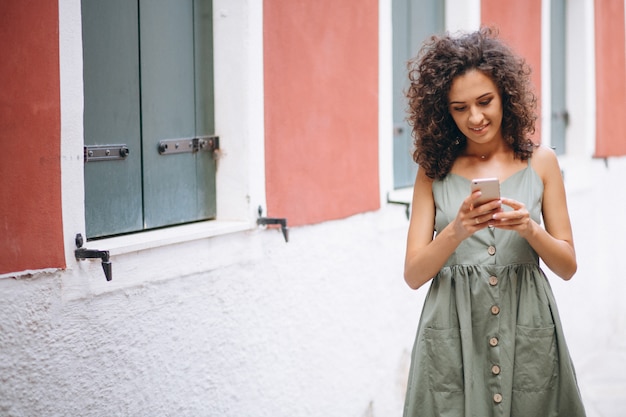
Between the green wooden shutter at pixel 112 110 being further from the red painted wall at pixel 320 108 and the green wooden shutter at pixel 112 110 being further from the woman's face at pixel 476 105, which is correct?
the woman's face at pixel 476 105

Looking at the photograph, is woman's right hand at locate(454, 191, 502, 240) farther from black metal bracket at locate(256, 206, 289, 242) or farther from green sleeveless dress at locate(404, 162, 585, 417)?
black metal bracket at locate(256, 206, 289, 242)

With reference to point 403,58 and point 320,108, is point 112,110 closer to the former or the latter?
point 320,108

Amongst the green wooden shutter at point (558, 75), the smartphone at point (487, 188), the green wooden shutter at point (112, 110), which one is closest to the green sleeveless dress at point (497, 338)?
the smartphone at point (487, 188)

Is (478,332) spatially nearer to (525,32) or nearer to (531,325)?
(531,325)

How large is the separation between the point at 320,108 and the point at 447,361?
102 inches

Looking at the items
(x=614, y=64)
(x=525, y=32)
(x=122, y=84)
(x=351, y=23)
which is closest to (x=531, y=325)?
(x=122, y=84)

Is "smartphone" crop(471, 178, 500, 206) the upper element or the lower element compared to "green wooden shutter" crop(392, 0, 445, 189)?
lower

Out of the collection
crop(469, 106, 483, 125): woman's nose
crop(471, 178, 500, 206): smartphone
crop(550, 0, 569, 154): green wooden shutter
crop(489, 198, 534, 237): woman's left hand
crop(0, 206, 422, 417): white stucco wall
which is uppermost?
crop(550, 0, 569, 154): green wooden shutter

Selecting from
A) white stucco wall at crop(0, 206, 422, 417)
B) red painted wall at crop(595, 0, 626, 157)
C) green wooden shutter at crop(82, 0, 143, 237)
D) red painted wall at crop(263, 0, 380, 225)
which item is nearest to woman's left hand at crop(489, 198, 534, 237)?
white stucco wall at crop(0, 206, 422, 417)

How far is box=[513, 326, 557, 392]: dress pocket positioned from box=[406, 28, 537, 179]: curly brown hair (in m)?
0.56

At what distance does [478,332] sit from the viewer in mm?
3184

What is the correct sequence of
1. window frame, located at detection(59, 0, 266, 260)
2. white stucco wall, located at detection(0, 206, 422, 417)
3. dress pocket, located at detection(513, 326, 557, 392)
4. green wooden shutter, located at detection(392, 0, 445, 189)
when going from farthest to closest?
green wooden shutter, located at detection(392, 0, 445, 189), window frame, located at detection(59, 0, 266, 260), white stucco wall, located at detection(0, 206, 422, 417), dress pocket, located at detection(513, 326, 557, 392)

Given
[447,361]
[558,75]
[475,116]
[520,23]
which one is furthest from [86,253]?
[558,75]

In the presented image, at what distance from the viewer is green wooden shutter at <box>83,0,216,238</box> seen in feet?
13.4
